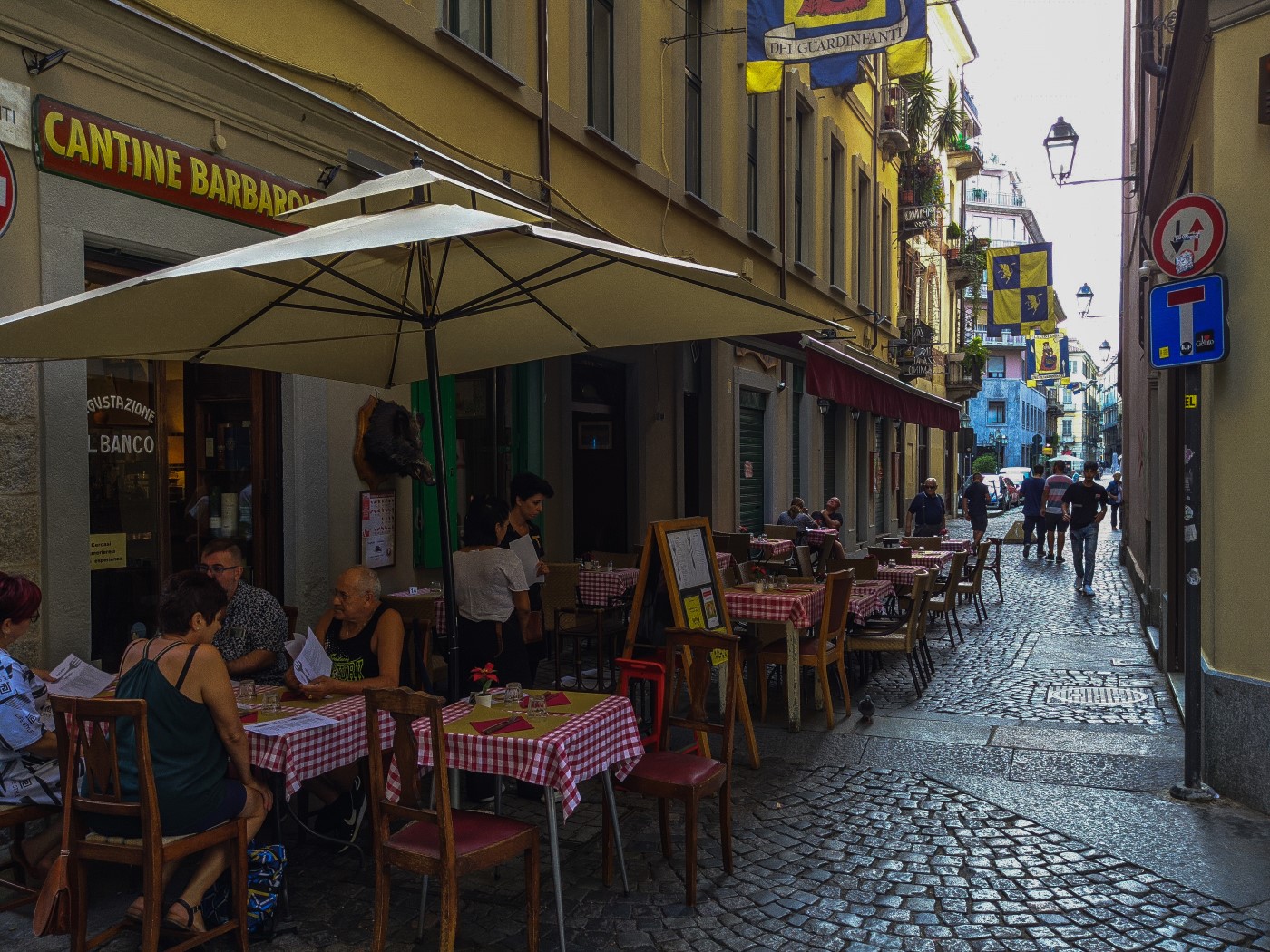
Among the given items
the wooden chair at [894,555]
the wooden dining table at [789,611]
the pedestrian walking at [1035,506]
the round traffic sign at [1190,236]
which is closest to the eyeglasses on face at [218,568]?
the wooden dining table at [789,611]

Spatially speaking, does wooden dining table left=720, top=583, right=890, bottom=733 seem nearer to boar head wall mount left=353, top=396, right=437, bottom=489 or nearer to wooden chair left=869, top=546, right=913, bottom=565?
boar head wall mount left=353, top=396, right=437, bottom=489

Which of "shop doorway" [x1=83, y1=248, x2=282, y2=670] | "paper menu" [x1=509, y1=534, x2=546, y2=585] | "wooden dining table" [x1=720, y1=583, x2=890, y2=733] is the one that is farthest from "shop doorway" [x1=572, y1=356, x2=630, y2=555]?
"shop doorway" [x1=83, y1=248, x2=282, y2=670]

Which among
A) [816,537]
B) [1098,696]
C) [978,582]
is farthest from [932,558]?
[1098,696]

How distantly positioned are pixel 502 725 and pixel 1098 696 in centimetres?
589

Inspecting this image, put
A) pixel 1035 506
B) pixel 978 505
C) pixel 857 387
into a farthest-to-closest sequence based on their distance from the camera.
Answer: pixel 1035 506 → pixel 978 505 → pixel 857 387

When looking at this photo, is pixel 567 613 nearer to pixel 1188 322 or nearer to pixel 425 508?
pixel 425 508

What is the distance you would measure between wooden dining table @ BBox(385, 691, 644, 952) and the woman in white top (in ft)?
4.93

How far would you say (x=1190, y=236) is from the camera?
5.74m

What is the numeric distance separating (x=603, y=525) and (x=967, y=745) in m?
7.43

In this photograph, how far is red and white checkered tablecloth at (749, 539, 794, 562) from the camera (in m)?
12.6

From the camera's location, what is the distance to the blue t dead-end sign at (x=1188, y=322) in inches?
220

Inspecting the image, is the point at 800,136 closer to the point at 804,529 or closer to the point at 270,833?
the point at 804,529

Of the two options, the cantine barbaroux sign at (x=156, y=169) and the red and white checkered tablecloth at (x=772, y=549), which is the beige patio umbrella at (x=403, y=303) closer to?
the cantine barbaroux sign at (x=156, y=169)

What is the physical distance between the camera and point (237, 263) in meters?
3.66
